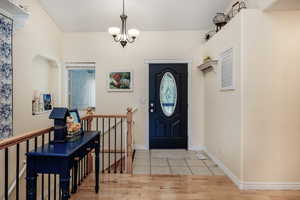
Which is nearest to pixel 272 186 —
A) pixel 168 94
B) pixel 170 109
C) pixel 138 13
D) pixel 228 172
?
pixel 228 172

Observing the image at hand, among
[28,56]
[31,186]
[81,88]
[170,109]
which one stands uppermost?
[28,56]

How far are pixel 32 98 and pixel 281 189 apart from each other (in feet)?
13.6

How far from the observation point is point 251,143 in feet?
9.19

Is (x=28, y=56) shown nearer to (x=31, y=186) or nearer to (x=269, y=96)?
(x=31, y=186)

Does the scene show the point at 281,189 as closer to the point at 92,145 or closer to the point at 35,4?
the point at 92,145

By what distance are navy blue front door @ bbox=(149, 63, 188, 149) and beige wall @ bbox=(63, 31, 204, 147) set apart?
0.17 metres

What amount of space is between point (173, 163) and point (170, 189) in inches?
41.7

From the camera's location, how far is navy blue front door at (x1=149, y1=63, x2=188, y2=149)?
4.86 meters

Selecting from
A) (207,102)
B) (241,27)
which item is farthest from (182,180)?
(241,27)

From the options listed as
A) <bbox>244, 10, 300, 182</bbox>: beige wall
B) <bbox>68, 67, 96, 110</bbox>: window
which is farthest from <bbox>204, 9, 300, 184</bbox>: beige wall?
<bbox>68, 67, 96, 110</bbox>: window

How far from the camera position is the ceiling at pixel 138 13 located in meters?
4.00

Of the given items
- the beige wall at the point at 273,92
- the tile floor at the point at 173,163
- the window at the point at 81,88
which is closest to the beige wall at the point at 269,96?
the beige wall at the point at 273,92

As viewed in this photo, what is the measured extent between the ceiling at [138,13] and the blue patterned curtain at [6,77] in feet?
4.10

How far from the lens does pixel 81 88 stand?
202 inches
